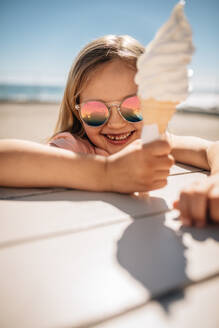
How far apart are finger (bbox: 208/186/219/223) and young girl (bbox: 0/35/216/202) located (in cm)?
18

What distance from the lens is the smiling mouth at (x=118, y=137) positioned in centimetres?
173

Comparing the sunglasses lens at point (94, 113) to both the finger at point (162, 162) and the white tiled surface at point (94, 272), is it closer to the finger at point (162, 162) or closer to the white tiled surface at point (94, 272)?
the finger at point (162, 162)

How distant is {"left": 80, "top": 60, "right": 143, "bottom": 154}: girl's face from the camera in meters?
1.57

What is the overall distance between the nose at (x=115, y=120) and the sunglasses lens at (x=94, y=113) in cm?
4

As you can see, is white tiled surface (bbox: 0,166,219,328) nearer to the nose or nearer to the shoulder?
the shoulder

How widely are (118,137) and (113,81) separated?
1.24ft

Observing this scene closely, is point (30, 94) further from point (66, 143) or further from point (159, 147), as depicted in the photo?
point (159, 147)

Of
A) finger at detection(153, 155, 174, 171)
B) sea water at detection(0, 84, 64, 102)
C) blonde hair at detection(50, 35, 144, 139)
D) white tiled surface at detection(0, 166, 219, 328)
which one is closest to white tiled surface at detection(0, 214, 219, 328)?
white tiled surface at detection(0, 166, 219, 328)

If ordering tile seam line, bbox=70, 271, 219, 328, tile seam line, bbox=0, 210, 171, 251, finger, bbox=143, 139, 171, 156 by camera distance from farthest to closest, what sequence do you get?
finger, bbox=143, 139, 171, 156 < tile seam line, bbox=0, 210, 171, 251 < tile seam line, bbox=70, 271, 219, 328

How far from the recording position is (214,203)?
67 centimetres

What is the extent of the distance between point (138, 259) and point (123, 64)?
1.34m

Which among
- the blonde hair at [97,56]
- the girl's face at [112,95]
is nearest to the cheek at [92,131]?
the girl's face at [112,95]

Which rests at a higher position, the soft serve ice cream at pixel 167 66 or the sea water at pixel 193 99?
the soft serve ice cream at pixel 167 66

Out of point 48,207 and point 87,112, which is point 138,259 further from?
point 87,112
